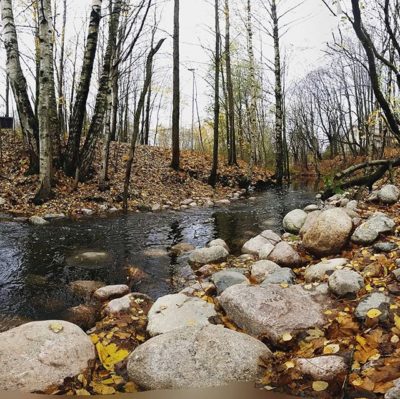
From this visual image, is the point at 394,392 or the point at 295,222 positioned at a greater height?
the point at 295,222

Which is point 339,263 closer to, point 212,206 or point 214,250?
point 214,250

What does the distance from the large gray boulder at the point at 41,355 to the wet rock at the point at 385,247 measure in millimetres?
3074

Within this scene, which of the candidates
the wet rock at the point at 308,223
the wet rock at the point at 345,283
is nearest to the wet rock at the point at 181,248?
the wet rock at the point at 308,223

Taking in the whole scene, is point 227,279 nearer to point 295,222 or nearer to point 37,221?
point 295,222

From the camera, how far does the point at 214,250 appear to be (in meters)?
5.37

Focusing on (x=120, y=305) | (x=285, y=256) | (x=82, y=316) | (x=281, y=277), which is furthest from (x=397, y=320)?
(x=82, y=316)

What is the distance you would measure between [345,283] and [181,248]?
10.5 ft

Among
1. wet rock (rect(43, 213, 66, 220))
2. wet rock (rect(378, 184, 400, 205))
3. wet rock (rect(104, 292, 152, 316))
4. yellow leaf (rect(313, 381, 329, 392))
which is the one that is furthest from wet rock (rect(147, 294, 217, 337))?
wet rock (rect(43, 213, 66, 220))

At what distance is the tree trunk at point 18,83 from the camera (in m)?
9.34

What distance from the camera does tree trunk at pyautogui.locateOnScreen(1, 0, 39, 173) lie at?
934 centimetres

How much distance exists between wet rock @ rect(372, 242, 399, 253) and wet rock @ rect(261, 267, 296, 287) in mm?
951

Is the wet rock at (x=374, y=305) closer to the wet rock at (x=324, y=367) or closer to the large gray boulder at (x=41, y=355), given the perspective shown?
the wet rock at (x=324, y=367)

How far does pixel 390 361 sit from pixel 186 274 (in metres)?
3.01

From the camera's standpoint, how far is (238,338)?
2.53 meters
